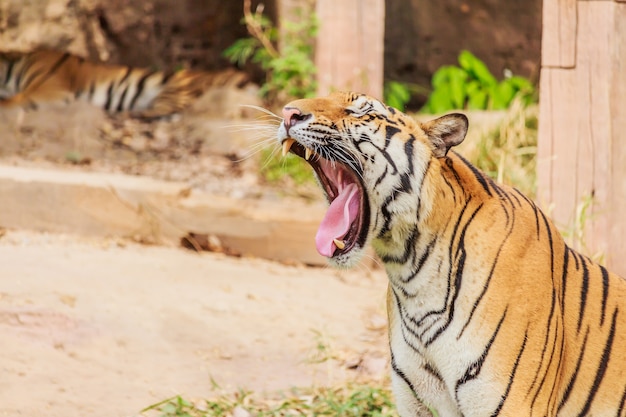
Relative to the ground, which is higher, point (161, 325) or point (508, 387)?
point (508, 387)

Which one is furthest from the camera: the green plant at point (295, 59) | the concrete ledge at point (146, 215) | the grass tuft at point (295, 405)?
the green plant at point (295, 59)

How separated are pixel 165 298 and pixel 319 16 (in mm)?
2971

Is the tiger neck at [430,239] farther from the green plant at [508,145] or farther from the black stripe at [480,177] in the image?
the green plant at [508,145]

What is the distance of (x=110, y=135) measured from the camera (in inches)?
344

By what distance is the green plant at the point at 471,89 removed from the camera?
27.3ft

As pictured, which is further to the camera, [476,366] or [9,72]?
[9,72]

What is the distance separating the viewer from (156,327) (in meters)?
4.75

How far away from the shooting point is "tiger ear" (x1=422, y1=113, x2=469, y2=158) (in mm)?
2777

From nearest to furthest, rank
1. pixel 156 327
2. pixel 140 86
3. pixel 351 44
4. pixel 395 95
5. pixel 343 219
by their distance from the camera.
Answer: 1. pixel 343 219
2. pixel 156 327
3. pixel 351 44
4. pixel 395 95
5. pixel 140 86

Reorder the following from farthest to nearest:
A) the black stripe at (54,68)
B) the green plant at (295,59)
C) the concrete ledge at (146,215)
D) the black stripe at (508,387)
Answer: the black stripe at (54,68), the green plant at (295,59), the concrete ledge at (146,215), the black stripe at (508,387)

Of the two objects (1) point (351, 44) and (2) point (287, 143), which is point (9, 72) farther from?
(2) point (287, 143)

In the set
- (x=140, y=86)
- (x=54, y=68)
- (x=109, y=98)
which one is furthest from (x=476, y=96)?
(x=54, y=68)

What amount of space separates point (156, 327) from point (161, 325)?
41 mm

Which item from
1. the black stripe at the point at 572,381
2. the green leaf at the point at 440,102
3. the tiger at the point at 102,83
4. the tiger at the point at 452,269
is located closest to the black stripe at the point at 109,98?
the tiger at the point at 102,83
